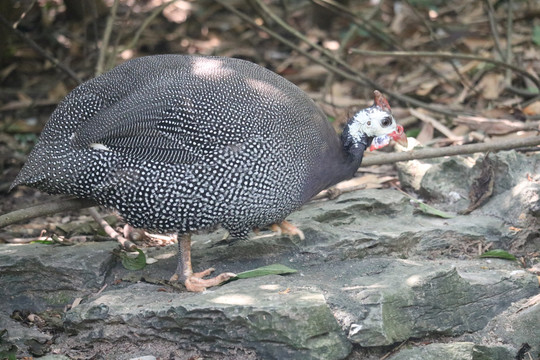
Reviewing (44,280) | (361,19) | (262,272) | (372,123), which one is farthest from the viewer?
(361,19)

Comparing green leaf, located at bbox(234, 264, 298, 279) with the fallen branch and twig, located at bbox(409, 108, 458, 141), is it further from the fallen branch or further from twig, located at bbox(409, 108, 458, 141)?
twig, located at bbox(409, 108, 458, 141)

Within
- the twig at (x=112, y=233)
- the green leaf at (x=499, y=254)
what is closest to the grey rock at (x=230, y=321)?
the twig at (x=112, y=233)

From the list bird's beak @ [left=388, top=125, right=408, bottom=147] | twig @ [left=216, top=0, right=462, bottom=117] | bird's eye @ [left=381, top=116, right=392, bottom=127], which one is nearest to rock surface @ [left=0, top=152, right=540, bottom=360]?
bird's beak @ [left=388, top=125, right=408, bottom=147]

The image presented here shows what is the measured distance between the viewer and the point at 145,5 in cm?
959

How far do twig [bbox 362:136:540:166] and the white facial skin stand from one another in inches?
19.5

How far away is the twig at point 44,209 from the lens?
4.69m

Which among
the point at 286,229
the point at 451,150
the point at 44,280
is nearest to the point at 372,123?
the point at 451,150

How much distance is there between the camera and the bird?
14.0 feet

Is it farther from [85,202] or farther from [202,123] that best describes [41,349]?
[202,123]

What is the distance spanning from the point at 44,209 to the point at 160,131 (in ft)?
3.40

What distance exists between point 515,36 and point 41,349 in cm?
634

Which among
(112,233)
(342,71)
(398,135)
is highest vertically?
(342,71)

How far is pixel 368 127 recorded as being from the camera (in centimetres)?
490

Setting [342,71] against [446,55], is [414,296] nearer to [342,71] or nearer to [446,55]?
[446,55]
